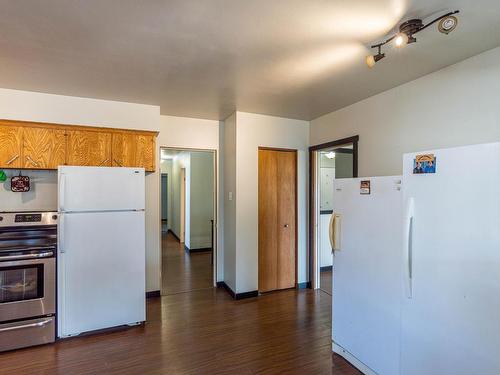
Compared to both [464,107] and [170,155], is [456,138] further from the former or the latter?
[170,155]

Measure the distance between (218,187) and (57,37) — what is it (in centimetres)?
276

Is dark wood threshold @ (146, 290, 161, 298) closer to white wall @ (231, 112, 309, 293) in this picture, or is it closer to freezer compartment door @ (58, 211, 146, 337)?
freezer compartment door @ (58, 211, 146, 337)

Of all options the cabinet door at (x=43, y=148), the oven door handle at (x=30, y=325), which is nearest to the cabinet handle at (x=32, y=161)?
the cabinet door at (x=43, y=148)

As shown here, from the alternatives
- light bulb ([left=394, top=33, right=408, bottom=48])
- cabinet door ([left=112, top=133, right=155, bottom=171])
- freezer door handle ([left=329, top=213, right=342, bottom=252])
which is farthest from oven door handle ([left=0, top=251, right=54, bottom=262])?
light bulb ([left=394, top=33, right=408, bottom=48])

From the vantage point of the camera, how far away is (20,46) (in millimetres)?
2150

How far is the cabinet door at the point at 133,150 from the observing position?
3.42 m

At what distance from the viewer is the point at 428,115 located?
267 centimetres

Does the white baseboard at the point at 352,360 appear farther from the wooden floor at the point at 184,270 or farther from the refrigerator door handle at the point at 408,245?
the wooden floor at the point at 184,270

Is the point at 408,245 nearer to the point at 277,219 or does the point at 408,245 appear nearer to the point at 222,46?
the point at 222,46

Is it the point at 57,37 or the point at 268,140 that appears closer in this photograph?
the point at 57,37

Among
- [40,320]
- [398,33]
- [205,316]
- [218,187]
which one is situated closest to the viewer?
[398,33]

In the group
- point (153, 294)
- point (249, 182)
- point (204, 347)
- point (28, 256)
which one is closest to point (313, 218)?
point (249, 182)

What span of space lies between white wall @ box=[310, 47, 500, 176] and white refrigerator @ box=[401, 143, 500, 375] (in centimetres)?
87

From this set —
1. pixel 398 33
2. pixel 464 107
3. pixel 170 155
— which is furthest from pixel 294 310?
pixel 170 155
